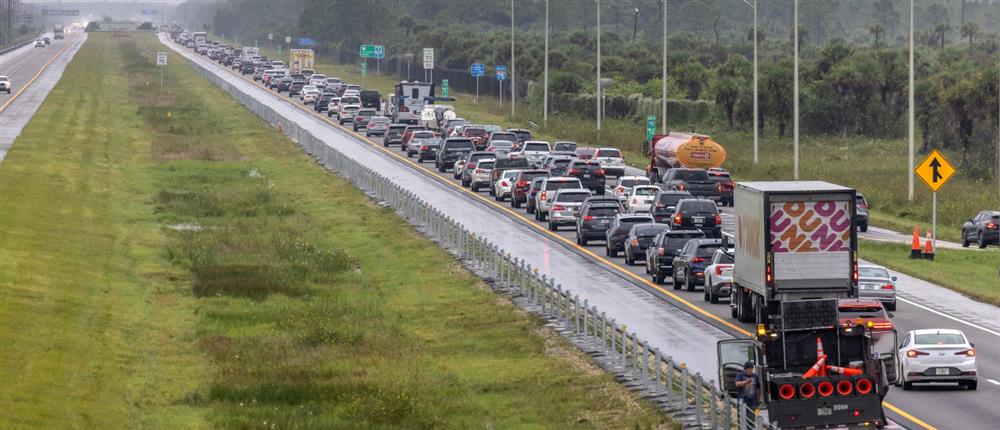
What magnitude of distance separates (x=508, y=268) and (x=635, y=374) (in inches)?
603

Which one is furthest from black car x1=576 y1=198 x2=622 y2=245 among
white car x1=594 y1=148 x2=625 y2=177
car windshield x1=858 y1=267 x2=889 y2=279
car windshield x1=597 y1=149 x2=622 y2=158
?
car windshield x1=597 y1=149 x2=622 y2=158

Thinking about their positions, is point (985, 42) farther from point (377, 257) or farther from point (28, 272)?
point (28, 272)

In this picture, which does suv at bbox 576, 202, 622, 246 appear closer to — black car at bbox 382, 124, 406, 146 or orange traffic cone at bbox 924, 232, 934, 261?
orange traffic cone at bbox 924, 232, 934, 261

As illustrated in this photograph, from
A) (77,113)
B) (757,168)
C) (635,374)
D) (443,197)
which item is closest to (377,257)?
(443,197)

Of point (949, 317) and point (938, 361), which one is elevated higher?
point (938, 361)

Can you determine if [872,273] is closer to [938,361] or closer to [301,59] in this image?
[938,361]

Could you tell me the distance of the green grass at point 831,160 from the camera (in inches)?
2808

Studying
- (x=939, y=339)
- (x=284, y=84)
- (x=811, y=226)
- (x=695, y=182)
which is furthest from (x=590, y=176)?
(x=284, y=84)

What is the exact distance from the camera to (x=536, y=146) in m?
89.2

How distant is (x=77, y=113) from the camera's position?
121062 mm

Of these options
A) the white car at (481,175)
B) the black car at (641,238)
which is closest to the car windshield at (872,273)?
the black car at (641,238)

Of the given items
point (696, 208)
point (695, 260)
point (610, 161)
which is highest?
point (610, 161)

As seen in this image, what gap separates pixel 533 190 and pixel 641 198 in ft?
14.4

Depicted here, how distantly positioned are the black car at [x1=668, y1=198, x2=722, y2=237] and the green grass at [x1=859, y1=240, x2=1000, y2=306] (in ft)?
16.1
